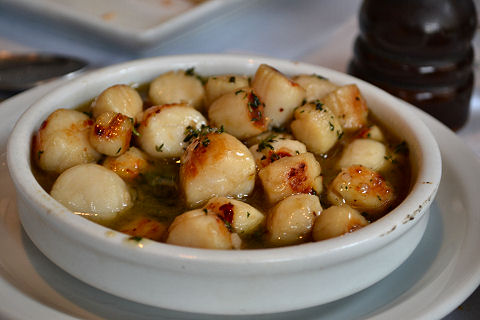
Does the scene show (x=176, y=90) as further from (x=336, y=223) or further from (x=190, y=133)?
(x=336, y=223)

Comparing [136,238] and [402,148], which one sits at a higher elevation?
[136,238]

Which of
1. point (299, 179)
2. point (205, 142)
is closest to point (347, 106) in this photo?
point (299, 179)

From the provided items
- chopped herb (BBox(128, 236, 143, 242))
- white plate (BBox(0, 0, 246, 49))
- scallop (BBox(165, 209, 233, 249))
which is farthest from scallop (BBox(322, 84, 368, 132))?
white plate (BBox(0, 0, 246, 49))

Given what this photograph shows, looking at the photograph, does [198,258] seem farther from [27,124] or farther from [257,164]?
[27,124]

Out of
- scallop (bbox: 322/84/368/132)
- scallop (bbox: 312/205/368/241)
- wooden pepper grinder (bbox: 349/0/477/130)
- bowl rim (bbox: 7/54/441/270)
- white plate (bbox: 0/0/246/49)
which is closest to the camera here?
bowl rim (bbox: 7/54/441/270)

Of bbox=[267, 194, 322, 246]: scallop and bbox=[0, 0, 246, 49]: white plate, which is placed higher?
bbox=[267, 194, 322, 246]: scallop

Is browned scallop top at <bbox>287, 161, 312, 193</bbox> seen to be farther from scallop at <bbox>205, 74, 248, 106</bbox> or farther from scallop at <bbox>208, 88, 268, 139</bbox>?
scallop at <bbox>205, 74, 248, 106</bbox>
